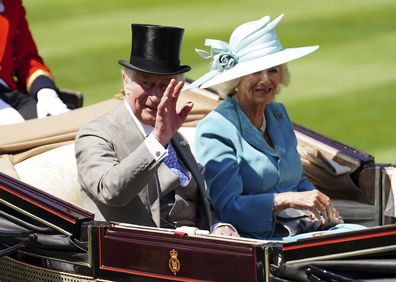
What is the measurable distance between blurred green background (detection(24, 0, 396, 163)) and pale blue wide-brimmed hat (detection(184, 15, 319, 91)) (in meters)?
Result: 3.42

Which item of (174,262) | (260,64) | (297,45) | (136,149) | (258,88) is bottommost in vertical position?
(297,45)

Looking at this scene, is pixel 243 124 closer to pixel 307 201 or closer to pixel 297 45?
pixel 307 201

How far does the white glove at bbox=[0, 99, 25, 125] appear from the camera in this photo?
6.39 m

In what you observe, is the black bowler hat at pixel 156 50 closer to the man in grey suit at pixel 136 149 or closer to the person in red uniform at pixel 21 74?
the man in grey suit at pixel 136 149

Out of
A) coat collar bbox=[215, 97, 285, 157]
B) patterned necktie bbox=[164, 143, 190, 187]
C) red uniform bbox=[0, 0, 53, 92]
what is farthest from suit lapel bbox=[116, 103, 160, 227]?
red uniform bbox=[0, 0, 53, 92]

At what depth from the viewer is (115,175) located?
15.8ft

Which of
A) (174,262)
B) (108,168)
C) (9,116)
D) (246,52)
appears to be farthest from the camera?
(9,116)

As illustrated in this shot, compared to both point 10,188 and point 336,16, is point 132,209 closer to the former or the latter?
point 10,188

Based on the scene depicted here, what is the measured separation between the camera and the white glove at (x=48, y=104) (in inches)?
256

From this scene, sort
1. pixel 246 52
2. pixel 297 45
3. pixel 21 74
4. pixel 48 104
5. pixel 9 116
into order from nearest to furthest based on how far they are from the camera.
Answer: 1. pixel 246 52
2. pixel 9 116
3. pixel 48 104
4. pixel 21 74
5. pixel 297 45

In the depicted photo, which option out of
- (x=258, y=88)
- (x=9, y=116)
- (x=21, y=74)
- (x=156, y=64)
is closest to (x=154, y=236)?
(x=156, y=64)

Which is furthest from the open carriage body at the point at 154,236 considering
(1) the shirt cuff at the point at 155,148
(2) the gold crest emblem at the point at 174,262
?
(1) the shirt cuff at the point at 155,148

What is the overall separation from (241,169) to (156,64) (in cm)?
66

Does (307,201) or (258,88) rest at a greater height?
(258,88)
